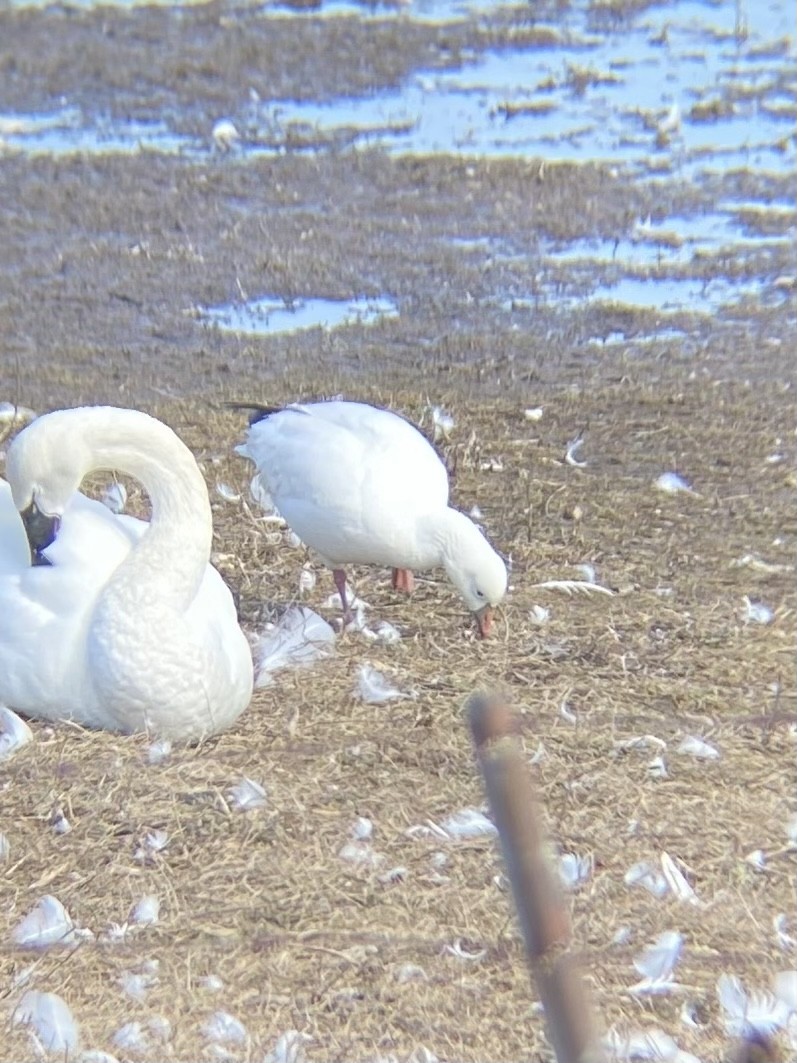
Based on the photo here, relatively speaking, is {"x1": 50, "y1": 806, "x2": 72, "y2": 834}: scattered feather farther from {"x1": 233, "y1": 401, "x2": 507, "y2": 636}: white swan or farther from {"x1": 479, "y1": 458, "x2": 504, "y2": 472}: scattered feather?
{"x1": 479, "y1": 458, "x2": 504, "y2": 472}: scattered feather

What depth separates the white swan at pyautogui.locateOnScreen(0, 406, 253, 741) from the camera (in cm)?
435

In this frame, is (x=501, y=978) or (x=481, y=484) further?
(x=481, y=484)

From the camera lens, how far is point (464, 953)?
365 centimetres

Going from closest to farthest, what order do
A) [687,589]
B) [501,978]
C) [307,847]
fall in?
[501,978] < [307,847] < [687,589]

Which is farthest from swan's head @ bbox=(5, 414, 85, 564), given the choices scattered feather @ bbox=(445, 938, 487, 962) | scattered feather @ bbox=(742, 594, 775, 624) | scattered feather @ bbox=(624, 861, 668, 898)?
scattered feather @ bbox=(742, 594, 775, 624)

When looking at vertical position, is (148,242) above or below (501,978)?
below

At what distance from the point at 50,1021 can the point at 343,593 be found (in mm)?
2289

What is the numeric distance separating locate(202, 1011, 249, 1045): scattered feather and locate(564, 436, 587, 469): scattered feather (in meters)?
3.68

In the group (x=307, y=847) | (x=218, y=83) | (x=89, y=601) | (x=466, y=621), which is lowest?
(x=218, y=83)

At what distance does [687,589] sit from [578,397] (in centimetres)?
208

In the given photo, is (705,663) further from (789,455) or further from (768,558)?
(789,455)

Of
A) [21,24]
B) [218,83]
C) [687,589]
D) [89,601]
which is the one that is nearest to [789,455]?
[687,589]

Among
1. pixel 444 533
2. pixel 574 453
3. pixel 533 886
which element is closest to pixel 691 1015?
pixel 444 533

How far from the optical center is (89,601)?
4465mm
